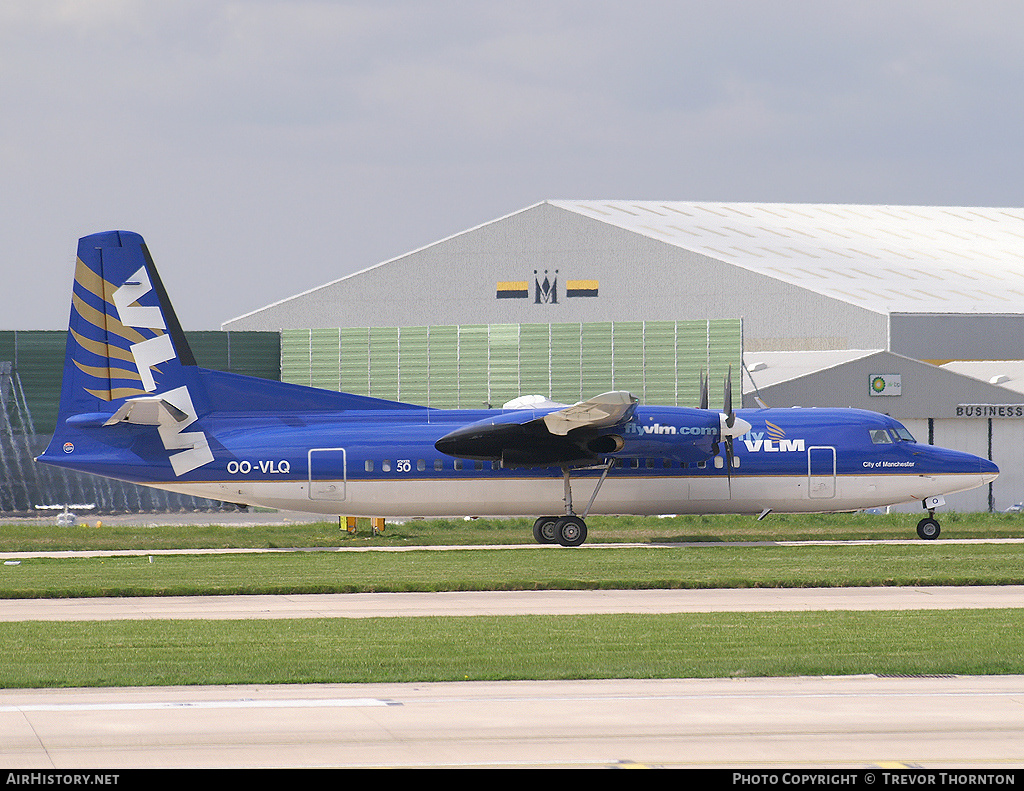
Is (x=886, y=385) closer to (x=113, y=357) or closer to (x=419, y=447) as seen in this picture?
(x=419, y=447)

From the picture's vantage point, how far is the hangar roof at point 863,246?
65.2 metres

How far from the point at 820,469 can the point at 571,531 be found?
6.89 m

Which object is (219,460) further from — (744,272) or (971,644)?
(744,272)

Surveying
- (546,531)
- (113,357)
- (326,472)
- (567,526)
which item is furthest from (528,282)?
(113,357)

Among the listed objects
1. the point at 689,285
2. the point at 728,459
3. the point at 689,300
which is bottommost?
the point at 728,459

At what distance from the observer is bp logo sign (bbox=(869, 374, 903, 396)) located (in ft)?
152

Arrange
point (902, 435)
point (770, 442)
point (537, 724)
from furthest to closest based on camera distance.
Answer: point (902, 435)
point (770, 442)
point (537, 724)

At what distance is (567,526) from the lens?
32.9 metres

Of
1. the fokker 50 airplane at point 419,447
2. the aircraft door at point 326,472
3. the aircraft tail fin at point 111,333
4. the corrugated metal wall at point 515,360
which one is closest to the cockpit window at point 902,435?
the fokker 50 airplane at point 419,447

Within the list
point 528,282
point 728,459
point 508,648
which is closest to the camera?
point 508,648

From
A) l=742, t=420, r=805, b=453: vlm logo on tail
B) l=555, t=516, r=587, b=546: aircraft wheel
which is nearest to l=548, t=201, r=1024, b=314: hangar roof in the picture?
l=742, t=420, r=805, b=453: vlm logo on tail

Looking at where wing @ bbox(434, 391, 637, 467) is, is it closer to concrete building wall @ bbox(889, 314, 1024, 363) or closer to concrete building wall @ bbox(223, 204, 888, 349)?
concrete building wall @ bbox(889, 314, 1024, 363)
